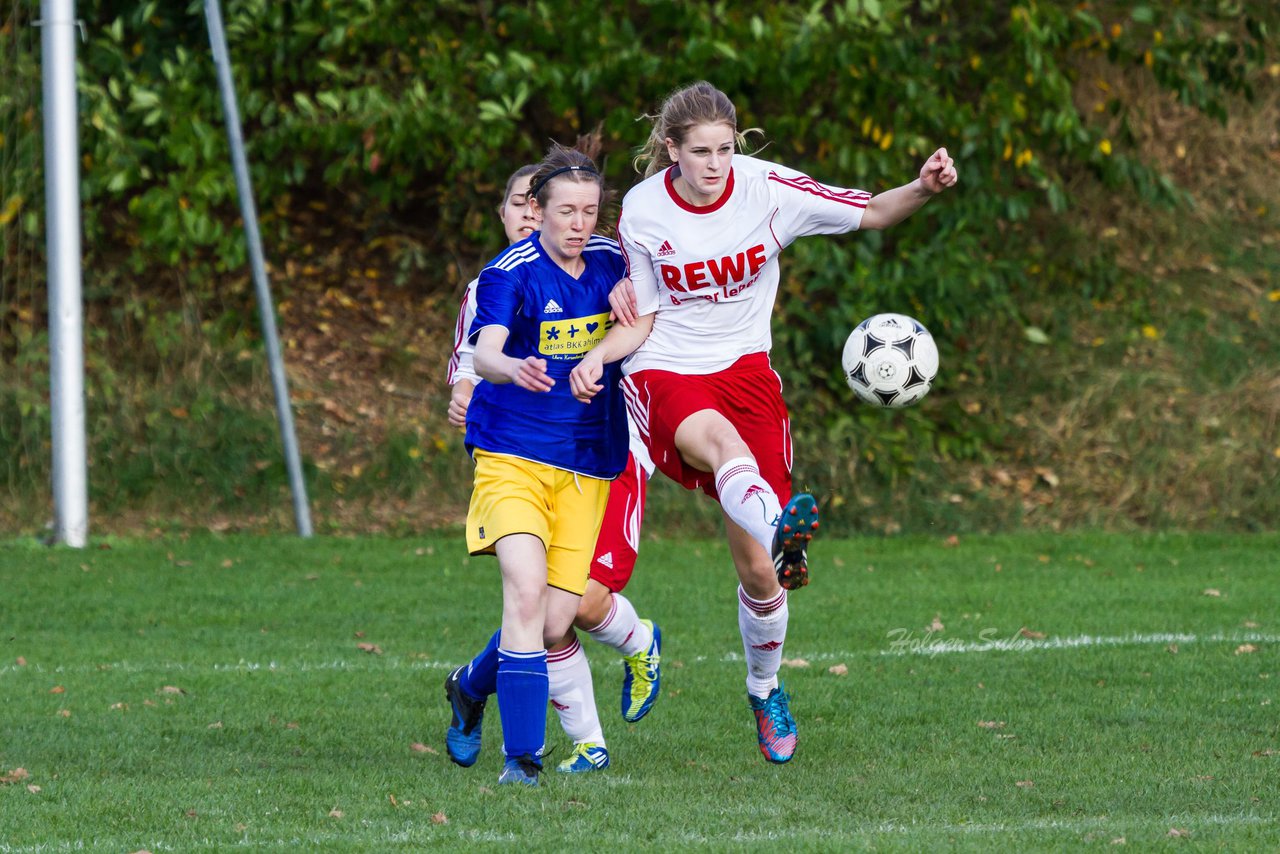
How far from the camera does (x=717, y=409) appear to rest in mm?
5473

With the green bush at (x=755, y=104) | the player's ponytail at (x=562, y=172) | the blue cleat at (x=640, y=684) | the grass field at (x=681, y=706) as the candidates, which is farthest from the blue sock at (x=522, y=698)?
the green bush at (x=755, y=104)

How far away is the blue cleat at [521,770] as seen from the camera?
Answer: 5012mm

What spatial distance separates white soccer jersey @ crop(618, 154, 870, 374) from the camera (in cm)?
537

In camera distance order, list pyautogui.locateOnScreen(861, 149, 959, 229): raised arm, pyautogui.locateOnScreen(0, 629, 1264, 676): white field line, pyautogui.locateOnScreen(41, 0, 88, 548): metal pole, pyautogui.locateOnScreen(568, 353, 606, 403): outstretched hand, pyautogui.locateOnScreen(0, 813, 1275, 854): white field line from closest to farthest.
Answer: pyautogui.locateOnScreen(0, 813, 1275, 854): white field line → pyautogui.locateOnScreen(568, 353, 606, 403): outstretched hand → pyautogui.locateOnScreen(861, 149, 959, 229): raised arm → pyautogui.locateOnScreen(0, 629, 1264, 676): white field line → pyautogui.locateOnScreen(41, 0, 88, 548): metal pole

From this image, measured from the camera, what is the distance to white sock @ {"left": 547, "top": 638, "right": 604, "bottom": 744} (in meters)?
5.39

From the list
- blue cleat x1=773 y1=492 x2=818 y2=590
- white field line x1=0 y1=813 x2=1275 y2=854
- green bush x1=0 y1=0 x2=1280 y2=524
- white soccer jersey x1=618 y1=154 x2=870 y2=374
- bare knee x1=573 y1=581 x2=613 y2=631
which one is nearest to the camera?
white field line x1=0 y1=813 x2=1275 y2=854

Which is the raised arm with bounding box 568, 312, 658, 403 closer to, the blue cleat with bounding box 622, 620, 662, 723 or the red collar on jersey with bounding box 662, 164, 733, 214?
the red collar on jersey with bounding box 662, 164, 733, 214

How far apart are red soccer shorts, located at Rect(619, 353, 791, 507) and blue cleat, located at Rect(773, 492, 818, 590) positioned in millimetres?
683

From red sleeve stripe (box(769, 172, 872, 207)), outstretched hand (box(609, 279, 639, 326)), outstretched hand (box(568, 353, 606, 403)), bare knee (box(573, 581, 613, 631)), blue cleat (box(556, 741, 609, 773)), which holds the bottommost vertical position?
blue cleat (box(556, 741, 609, 773))

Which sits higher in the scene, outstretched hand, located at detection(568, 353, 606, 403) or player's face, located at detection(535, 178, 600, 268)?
player's face, located at detection(535, 178, 600, 268)

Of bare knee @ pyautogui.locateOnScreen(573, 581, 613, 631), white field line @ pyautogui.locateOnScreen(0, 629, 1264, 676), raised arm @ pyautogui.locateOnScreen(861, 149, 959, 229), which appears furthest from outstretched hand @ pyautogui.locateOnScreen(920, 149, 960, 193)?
white field line @ pyautogui.locateOnScreen(0, 629, 1264, 676)

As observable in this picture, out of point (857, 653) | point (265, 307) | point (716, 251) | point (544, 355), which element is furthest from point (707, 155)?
point (265, 307)

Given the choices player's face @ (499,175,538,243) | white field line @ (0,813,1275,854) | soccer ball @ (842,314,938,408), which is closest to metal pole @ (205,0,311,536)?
player's face @ (499,175,538,243)

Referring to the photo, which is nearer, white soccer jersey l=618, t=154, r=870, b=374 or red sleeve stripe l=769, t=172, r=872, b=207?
white soccer jersey l=618, t=154, r=870, b=374
